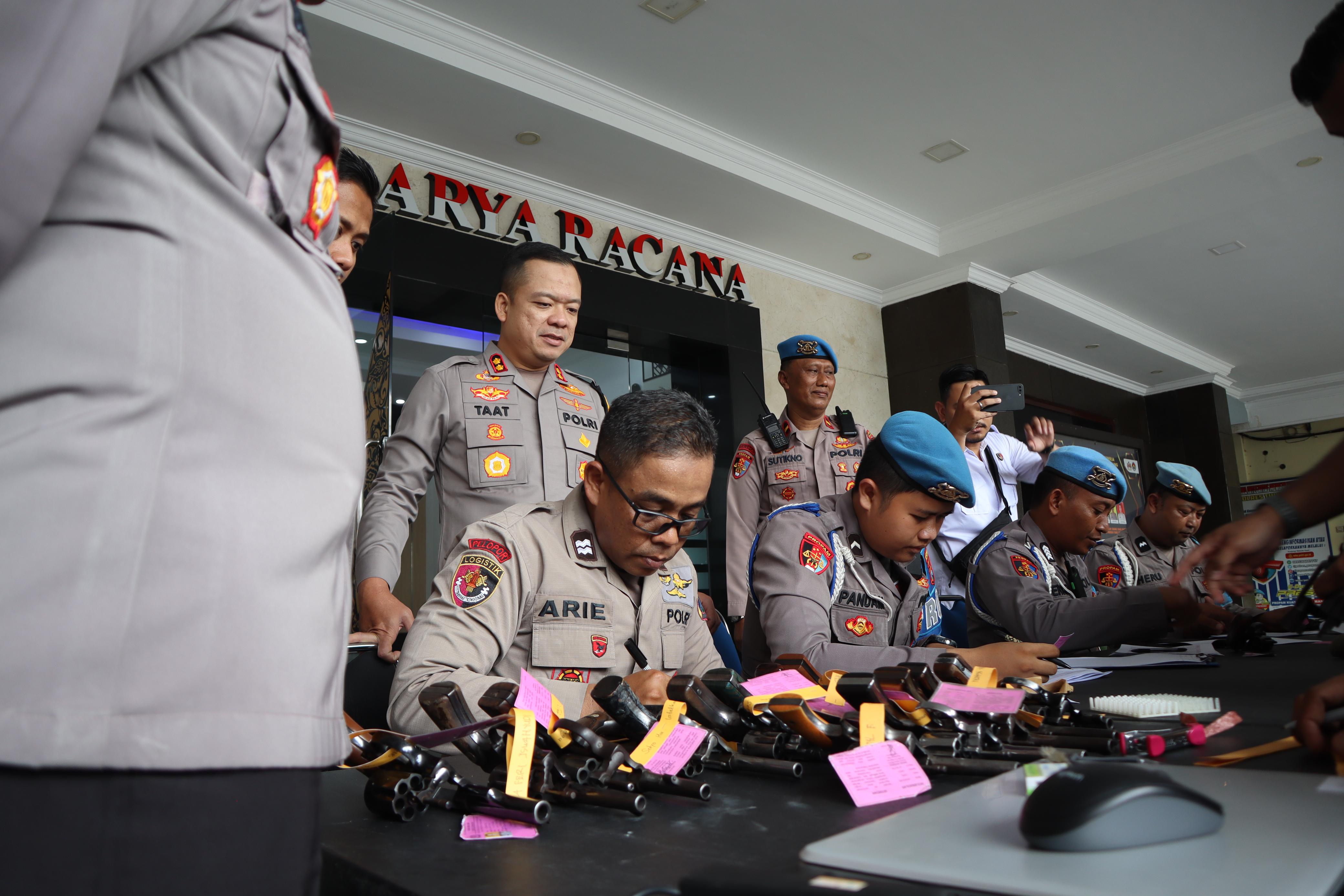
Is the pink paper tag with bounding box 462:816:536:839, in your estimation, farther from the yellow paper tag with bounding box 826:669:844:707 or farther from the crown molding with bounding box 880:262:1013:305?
the crown molding with bounding box 880:262:1013:305

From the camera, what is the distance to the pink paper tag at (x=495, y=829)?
2.30 ft

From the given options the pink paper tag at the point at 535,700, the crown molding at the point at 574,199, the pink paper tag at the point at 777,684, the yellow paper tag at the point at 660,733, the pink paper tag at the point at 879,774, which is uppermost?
the crown molding at the point at 574,199

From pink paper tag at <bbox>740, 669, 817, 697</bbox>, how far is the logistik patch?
1.71 feet

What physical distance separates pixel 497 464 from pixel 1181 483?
3.24 metres

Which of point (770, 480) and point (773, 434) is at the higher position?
point (773, 434)

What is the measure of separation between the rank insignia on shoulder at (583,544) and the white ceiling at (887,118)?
2.91 m

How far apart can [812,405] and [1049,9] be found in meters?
2.26

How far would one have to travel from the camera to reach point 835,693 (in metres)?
1.18

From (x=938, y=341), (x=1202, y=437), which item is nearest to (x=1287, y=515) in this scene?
(x=938, y=341)

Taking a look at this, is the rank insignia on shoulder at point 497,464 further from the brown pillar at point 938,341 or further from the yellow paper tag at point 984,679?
the brown pillar at point 938,341

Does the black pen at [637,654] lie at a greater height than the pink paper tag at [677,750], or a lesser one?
greater

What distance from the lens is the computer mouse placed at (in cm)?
53

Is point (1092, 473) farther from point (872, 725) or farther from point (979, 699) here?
point (872, 725)

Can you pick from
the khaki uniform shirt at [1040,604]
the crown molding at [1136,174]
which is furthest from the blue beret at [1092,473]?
the crown molding at [1136,174]
